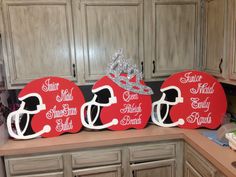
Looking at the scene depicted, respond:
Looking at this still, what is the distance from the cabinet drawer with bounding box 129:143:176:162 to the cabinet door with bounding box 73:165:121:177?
0.14 metres

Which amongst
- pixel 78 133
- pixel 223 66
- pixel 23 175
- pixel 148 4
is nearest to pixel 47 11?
pixel 148 4

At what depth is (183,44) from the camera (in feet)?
6.02

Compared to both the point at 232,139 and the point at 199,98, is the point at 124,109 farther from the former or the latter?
the point at 232,139

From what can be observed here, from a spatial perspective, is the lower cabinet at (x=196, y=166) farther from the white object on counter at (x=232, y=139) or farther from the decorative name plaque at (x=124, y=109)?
the decorative name plaque at (x=124, y=109)

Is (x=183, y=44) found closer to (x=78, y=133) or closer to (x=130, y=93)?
(x=130, y=93)

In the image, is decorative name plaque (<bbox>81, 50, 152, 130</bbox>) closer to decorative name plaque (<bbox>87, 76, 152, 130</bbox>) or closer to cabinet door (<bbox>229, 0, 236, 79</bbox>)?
decorative name plaque (<bbox>87, 76, 152, 130</bbox>)

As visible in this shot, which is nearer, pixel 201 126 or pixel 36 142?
pixel 36 142

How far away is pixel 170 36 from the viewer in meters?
1.80

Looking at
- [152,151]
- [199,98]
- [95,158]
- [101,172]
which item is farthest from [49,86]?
[199,98]

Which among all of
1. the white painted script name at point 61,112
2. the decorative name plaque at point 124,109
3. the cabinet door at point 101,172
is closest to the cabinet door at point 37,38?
the white painted script name at point 61,112

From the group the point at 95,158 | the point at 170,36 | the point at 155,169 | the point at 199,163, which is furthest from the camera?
the point at 170,36

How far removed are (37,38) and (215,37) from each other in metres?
1.38

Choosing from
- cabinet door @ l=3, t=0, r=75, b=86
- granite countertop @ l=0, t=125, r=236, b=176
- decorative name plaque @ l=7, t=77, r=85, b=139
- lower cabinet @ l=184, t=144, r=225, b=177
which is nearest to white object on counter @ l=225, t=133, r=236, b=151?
granite countertop @ l=0, t=125, r=236, b=176

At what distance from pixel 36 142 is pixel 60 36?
81 cm
